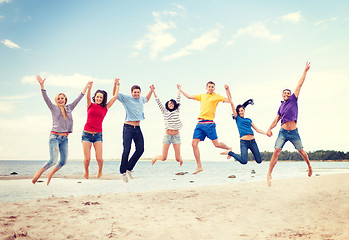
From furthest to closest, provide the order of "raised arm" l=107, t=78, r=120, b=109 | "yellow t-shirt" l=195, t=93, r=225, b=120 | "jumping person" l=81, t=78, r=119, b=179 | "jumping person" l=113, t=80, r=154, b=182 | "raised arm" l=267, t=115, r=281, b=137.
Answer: "raised arm" l=267, t=115, r=281, b=137
"yellow t-shirt" l=195, t=93, r=225, b=120
"jumping person" l=113, t=80, r=154, b=182
"raised arm" l=107, t=78, r=120, b=109
"jumping person" l=81, t=78, r=119, b=179

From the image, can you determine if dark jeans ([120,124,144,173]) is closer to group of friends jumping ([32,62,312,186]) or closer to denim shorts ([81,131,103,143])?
group of friends jumping ([32,62,312,186])

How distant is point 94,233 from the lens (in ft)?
52.3

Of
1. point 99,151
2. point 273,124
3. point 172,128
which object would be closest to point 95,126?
point 99,151

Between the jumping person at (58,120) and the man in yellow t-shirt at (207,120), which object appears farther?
the man in yellow t-shirt at (207,120)

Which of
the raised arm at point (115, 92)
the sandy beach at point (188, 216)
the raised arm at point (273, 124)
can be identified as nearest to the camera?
the raised arm at point (115, 92)

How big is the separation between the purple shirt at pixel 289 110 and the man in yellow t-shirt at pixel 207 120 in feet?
5.78

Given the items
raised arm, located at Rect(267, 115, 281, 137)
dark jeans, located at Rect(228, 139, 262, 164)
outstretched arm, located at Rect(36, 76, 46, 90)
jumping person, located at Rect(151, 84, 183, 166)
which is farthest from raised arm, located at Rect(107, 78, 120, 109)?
raised arm, located at Rect(267, 115, 281, 137)

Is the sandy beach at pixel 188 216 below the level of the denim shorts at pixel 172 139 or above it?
below

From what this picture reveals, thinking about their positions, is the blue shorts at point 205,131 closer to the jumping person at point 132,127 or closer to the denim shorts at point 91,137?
the jumping person at point 132,127

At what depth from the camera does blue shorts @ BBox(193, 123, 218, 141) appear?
27.8 ft

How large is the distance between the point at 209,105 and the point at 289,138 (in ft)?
9.04

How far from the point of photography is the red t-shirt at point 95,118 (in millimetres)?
7582

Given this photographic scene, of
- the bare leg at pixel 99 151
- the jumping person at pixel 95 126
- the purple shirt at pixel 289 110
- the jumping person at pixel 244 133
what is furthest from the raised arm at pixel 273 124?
the bare leg at pixel 99 151

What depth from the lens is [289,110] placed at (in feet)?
28.8
